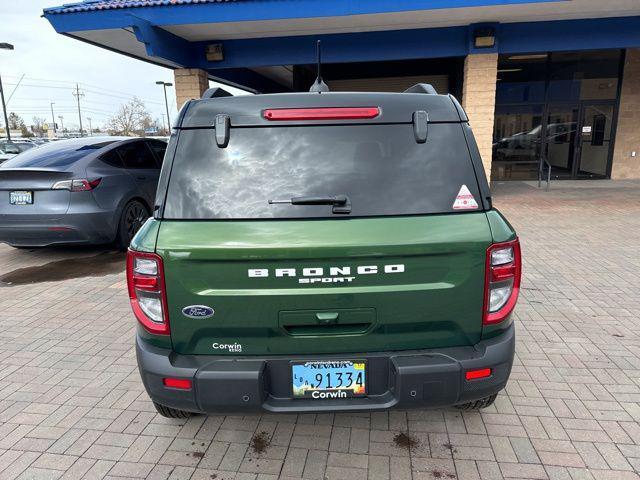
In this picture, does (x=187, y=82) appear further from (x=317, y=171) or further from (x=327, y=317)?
(x=327, y=317)

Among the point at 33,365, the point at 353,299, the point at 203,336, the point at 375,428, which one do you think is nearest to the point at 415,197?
the point at 353,299

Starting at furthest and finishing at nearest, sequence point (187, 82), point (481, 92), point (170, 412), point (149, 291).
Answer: point (187, 82)
point (481, 92)
point (170, 412)
point (149, 291)

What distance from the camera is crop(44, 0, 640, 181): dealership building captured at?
8948 millimetres

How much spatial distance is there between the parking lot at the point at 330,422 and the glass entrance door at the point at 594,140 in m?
11.1

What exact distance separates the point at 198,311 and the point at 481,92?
1017 cm

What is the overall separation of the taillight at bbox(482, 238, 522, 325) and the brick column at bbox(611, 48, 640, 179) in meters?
14.4

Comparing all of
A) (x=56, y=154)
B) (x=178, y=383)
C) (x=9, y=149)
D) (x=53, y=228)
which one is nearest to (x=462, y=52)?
(x=56, y=154)

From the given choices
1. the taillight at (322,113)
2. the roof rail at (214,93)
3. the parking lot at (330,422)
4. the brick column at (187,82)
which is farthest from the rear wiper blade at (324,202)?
the brick column at (187,82)

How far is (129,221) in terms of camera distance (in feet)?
22.3

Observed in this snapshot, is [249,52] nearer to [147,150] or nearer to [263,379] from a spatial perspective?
[147,150]

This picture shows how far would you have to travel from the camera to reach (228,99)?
2.34m

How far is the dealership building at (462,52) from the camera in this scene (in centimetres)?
895

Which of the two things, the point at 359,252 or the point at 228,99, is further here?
the point at 228,99

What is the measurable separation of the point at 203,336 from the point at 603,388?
2738mm
